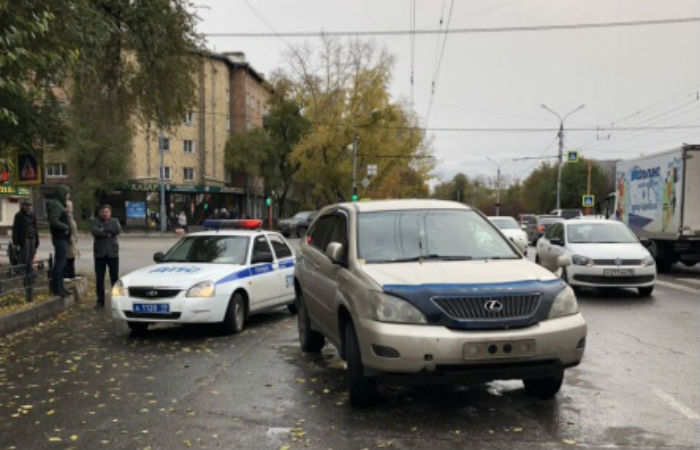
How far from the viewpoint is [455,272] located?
4.92 m

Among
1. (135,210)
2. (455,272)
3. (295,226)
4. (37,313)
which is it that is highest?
(455,272)

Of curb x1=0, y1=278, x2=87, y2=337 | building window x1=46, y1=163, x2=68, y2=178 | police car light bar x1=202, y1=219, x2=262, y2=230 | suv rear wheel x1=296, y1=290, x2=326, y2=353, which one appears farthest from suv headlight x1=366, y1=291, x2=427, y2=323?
building window x1=46, y1=163, x2=68, y2=178

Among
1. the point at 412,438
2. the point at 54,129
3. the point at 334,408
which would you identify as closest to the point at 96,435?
the point at 334,408

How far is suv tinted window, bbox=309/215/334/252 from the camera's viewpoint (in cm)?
669

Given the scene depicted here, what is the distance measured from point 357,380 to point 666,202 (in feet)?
45.7

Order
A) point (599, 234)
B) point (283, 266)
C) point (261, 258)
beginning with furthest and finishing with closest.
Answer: point (599, 234) < point (283, 266) < point (261, 258)

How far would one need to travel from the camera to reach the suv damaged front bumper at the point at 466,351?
4430 mm

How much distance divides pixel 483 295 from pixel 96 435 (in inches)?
118

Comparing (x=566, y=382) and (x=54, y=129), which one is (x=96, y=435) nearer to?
(x=566, y=382)

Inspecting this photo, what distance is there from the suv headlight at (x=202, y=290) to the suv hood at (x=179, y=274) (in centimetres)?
6

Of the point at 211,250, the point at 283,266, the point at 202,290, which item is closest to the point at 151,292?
the point at 202,290

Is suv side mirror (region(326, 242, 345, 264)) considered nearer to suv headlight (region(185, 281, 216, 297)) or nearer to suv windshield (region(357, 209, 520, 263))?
suv windshield (region(357, 209, 520, 263))

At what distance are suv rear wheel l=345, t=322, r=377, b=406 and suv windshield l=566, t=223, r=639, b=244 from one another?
9.08 metres

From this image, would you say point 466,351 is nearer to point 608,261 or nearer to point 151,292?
point 151,292
